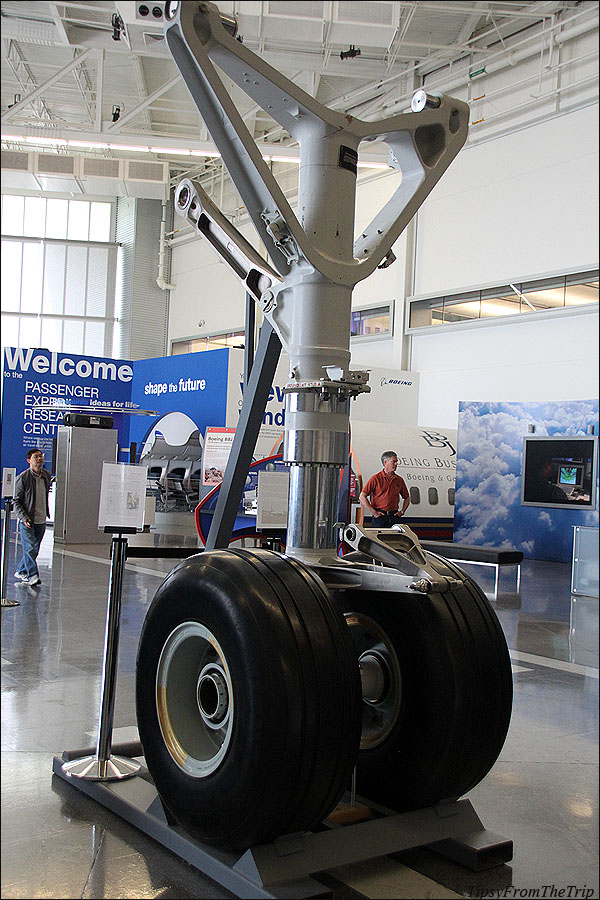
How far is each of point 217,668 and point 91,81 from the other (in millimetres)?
16507

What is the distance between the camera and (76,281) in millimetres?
27312

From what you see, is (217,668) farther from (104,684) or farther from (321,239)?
(321,239)

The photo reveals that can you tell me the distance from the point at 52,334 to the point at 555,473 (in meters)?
16.8

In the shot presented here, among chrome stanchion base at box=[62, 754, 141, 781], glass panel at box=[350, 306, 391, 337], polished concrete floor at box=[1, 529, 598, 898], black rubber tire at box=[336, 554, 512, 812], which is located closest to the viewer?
polished concrete floor at box=[1, 529, 598, 898]

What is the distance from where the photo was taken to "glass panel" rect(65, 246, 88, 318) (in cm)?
2711

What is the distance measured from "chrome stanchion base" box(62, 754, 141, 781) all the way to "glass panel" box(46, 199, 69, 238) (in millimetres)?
24902

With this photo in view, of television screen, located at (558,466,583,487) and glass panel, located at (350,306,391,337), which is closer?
television screen, located at (558,466,583,487)

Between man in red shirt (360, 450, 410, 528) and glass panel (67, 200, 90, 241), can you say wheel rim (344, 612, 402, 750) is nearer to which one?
man in red shirt (360, 450, 410, 528)

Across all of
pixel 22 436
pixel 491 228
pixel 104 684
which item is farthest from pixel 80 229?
pixel 104 684

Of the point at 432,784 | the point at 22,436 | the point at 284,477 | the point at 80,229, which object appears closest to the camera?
the point at 432,784

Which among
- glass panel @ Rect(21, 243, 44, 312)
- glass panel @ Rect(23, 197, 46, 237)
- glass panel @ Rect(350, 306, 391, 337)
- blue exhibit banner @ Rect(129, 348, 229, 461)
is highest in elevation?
glass panel @ Rect(23, 197, 46, 237)

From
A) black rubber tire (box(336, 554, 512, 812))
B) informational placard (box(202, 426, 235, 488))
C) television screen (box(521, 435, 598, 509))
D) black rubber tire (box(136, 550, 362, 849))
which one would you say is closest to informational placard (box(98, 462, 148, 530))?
black rubber tire (box(136, 550, 362, 849))

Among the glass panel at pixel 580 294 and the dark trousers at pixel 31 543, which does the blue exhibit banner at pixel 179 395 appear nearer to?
the glass panel at pixel 580 294

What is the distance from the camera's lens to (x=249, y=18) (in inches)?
100
